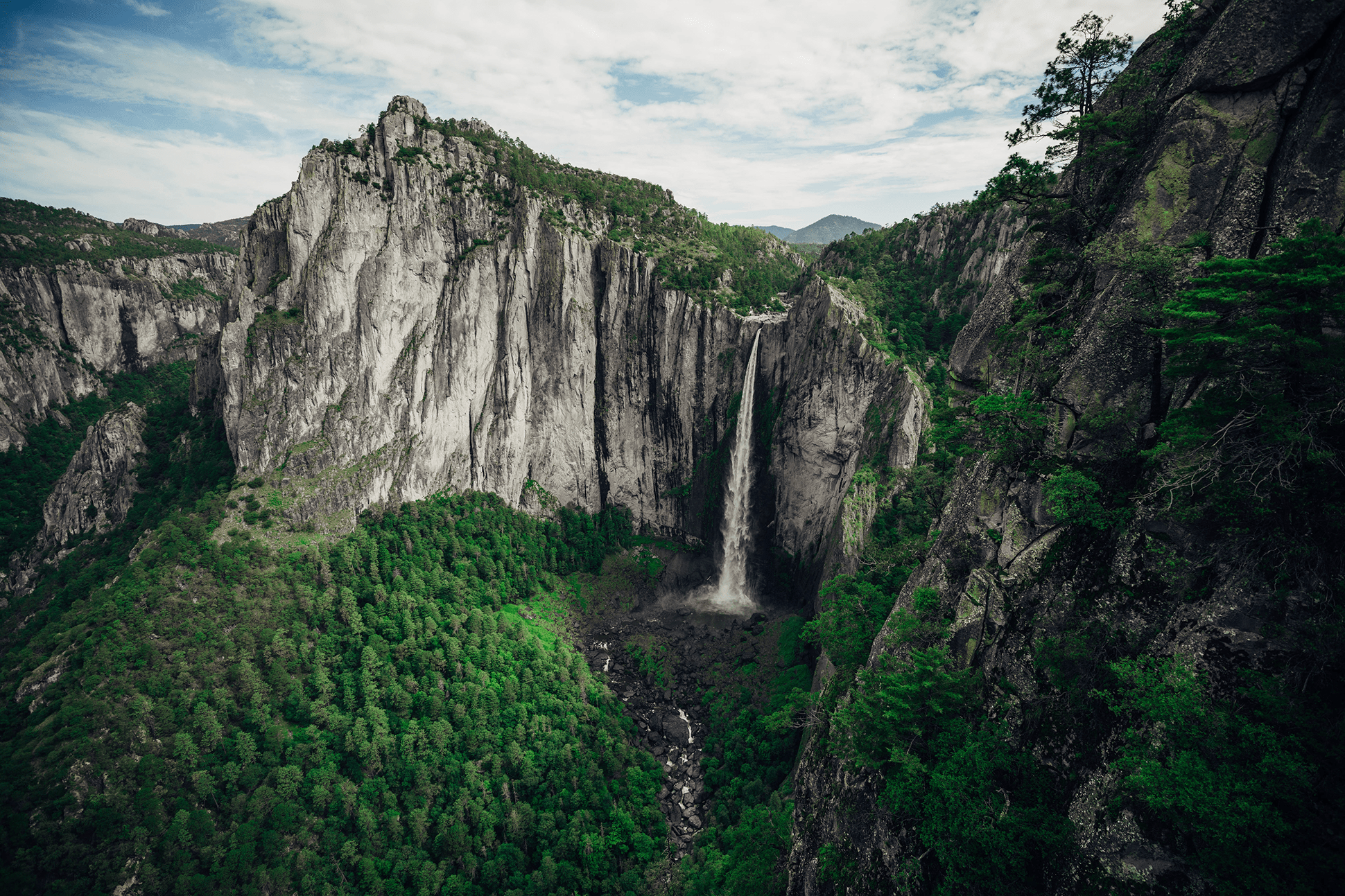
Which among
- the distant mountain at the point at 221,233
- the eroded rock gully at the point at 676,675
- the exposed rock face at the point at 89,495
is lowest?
the eroded rock gully at the point at 676,675

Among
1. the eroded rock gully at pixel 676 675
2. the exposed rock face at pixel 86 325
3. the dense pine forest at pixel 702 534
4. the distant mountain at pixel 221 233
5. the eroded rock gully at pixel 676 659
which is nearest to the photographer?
the dense pine forest at pixel 702 534

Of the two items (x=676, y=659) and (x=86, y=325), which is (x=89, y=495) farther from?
(x=676, y=659)

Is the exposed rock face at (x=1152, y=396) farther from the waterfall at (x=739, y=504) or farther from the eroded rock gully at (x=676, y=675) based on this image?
the waterfall at (x=739, y=504)

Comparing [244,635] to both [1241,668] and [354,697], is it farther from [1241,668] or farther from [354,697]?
[1241,668]

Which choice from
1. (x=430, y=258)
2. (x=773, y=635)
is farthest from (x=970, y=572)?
(x=430, y=258)

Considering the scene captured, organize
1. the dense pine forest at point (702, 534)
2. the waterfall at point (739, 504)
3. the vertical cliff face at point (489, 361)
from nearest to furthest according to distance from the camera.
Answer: the dense pine forest at point (702, 534) < the vertical cliff face at point (489, 361) < the waterfall at point (739, 504)

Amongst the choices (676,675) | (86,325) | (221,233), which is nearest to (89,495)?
(86,325)

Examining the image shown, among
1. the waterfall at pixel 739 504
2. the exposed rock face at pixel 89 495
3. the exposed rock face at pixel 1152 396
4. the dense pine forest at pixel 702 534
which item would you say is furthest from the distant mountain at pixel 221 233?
the exposed rock face at pixel 1152 396
